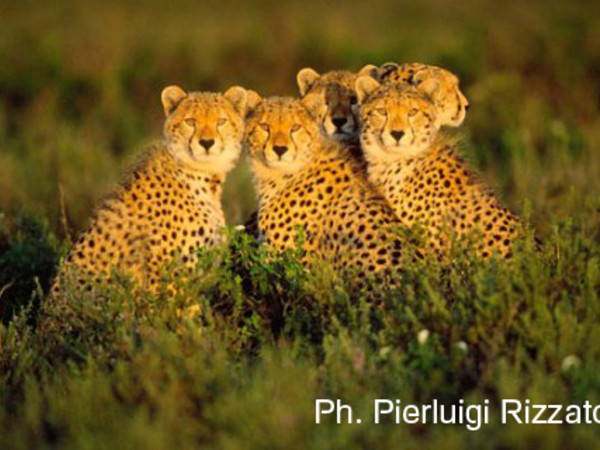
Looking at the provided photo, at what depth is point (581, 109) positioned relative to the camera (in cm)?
884

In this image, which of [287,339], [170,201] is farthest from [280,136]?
[287,339]

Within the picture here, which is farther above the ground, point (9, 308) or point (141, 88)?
point (141, 88)

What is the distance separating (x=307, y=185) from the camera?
4.68 metres

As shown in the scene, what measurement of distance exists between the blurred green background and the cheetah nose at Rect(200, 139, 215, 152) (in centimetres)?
157

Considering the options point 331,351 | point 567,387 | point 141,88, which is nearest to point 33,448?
point 331,351

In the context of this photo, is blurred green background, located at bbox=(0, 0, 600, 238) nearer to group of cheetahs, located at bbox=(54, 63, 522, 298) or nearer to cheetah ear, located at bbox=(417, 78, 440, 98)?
group of cheetahs, located at bbox=(54, 63, 522, 298)

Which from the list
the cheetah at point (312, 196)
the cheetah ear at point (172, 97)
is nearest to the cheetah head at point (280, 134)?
the cheetah at point (312, 196)

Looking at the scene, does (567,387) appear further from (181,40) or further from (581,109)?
(181,40)

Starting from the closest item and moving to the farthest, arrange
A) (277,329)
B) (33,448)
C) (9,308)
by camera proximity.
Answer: (33,448) < (277,329) < (9,308)

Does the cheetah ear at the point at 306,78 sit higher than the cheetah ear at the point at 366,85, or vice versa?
the cheetah ear at the point at 306,78

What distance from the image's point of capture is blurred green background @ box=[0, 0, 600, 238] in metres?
6.88

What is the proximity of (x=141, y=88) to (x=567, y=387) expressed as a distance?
729cm

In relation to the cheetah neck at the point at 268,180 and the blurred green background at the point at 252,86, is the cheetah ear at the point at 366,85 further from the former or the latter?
the blurred green background at the point at 252,86

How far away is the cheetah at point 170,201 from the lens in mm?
4500
